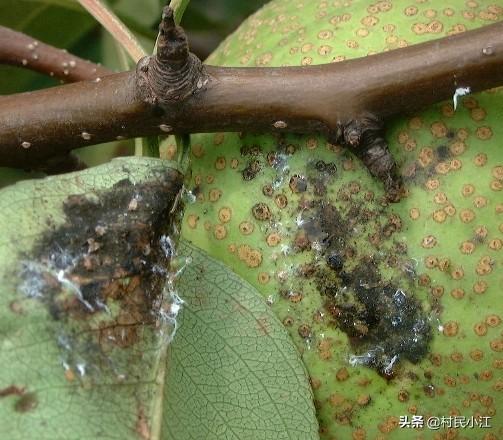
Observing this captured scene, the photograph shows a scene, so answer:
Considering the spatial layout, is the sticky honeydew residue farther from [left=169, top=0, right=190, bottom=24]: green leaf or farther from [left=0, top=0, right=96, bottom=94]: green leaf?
[left=0, top=0, right=96, bottom=94]: green leaf

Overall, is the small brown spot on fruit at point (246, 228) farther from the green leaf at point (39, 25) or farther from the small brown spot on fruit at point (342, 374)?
the green leaf at point (39, 25)

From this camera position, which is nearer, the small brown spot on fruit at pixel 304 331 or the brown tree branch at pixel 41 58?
the small brown spot on fruit at pixel 304 331

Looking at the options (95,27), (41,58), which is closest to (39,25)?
(95,27)

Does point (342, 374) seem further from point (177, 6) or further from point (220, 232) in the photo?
point (177, 6)

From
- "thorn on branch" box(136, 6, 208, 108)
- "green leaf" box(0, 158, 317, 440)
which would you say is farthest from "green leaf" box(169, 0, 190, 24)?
"green leaf" box(0, 158, 317, 440)

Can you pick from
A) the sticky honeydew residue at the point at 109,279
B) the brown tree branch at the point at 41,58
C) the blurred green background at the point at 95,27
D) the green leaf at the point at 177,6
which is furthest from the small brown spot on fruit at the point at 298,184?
the blurred green background at the point at 95,27
